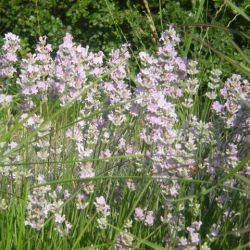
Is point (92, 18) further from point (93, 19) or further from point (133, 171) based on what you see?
point (133, 171)

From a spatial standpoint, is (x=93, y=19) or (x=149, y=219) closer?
(x=149, y=219)

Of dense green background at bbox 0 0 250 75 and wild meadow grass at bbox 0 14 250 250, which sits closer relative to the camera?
wild meadow grass at bbox 0 14 250 250

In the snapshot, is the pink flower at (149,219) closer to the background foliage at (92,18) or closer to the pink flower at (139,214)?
the pink flower at (139,214)

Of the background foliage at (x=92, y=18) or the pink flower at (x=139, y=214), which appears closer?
the pink flower at (x=139, y=214)

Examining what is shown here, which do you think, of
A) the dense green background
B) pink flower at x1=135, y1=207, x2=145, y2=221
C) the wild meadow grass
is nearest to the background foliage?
the dense green background

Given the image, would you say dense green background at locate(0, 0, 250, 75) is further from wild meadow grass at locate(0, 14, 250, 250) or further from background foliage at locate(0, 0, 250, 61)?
wild meadow grass at locate(0, 14, 250, 250)

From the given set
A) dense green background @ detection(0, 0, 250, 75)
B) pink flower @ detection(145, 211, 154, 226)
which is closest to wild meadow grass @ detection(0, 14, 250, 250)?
pink flower @ detection(145, 211, 154, 226)

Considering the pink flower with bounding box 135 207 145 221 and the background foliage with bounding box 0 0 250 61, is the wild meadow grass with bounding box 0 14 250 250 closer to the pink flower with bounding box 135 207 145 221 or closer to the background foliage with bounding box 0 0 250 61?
the pink flower with bounding box 135 207 145 221

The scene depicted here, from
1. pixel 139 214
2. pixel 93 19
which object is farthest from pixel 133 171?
pixel 93 19

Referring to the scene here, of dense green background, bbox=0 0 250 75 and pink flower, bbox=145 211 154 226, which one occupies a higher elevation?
dense green background, bbox=0 0 250 75

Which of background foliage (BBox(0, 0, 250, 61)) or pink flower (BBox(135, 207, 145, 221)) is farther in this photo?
background foliage (BBox(0, 0, 250, 61))

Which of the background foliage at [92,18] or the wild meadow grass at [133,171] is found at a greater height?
the background foliage at [92,18]

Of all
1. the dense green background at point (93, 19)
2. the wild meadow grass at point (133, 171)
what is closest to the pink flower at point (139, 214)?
the wild meadow grass at point (133, 171)

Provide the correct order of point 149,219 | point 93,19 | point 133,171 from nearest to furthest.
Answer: point 149,219, point 133,171, point 93,19
